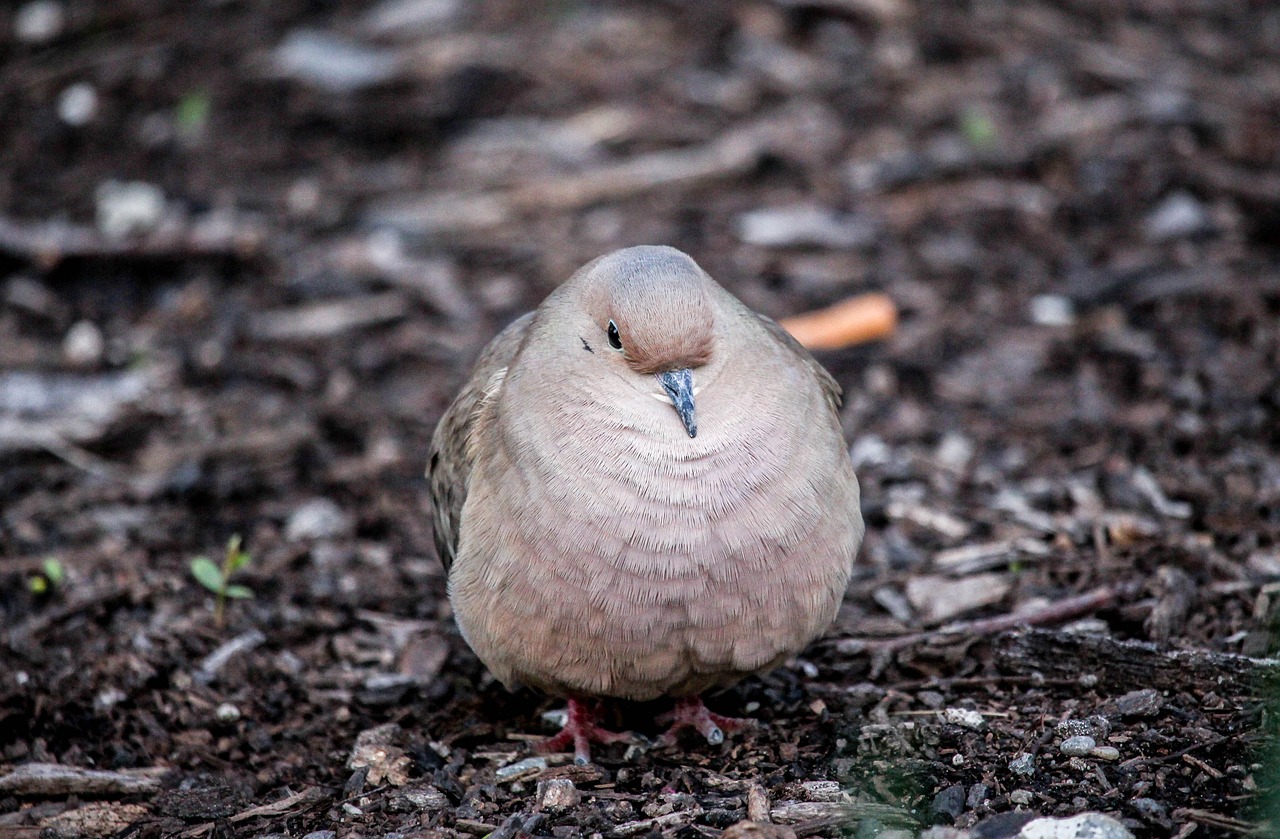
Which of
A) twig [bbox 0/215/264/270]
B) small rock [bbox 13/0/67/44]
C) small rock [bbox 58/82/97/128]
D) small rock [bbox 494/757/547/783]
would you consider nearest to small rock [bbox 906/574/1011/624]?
small rock [bbox 494/757/547/783]

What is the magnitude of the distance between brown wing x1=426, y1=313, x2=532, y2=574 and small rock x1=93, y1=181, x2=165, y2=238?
3.36 metres

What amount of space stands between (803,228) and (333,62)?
288cm

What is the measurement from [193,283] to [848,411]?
3.33 m

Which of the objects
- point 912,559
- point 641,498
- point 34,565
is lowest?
point 912,559

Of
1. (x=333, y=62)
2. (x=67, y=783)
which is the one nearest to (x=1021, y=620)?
(x=67, y=783)

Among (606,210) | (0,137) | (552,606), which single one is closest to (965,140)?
(606,210)

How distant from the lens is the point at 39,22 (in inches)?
325

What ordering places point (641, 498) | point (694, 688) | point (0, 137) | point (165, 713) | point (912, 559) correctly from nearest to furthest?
point (641, 498)
point (694, 688)
point (165, 713)
point (912, 559)
point (0, 137)

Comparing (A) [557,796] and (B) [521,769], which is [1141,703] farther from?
(B) [521,769]

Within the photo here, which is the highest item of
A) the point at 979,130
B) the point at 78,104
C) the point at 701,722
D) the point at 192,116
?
the point at 78,104

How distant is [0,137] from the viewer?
7.76m

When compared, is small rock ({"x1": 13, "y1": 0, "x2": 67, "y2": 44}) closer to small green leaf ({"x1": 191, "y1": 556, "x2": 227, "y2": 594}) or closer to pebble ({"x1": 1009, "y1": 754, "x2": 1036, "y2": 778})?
small green leaf ({"x1": 191, "y1": 556, "x2": 227, "y2": 594})

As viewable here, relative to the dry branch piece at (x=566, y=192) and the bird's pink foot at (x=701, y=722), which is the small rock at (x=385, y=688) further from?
the dry branch piece at (x=566, y=192)

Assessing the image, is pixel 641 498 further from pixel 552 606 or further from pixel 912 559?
pixel 912 559
